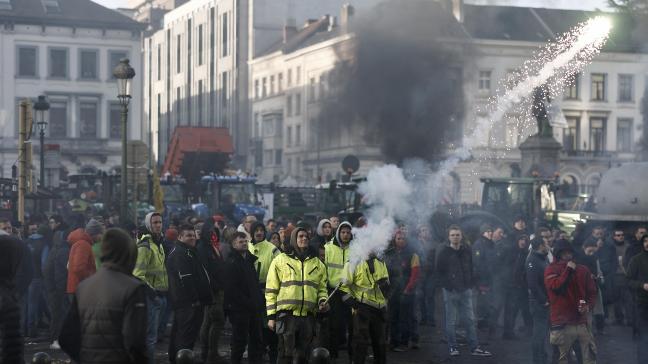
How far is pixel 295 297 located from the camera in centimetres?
1245

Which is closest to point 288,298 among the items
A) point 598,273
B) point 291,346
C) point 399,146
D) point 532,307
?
point 291,346

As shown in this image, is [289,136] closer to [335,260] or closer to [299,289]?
[335,260]

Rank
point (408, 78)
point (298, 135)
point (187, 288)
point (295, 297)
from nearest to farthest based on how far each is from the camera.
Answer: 1. point (295, 297)
2. point (187, 288)
3. point (408, 78)
4. point (298, 135)

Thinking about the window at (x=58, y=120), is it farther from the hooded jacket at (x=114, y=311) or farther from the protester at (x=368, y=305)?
the hooded jacket at (x=114, y=311)

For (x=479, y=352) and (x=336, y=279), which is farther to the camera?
(x=479, y=352)

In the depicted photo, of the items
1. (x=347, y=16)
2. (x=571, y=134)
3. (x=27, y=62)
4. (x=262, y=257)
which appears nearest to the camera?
(x=262, y=257)

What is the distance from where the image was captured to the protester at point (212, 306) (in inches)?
536

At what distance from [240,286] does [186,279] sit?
611mm

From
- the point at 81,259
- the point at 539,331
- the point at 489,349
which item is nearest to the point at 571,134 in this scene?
the point at 489,349

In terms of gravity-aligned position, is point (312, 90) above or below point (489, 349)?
above

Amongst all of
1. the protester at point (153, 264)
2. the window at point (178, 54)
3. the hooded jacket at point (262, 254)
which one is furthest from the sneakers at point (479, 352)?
the window at point (178, 54)

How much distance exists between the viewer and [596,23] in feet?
121

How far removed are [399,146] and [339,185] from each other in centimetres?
368

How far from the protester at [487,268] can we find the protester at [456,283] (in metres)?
2.30
